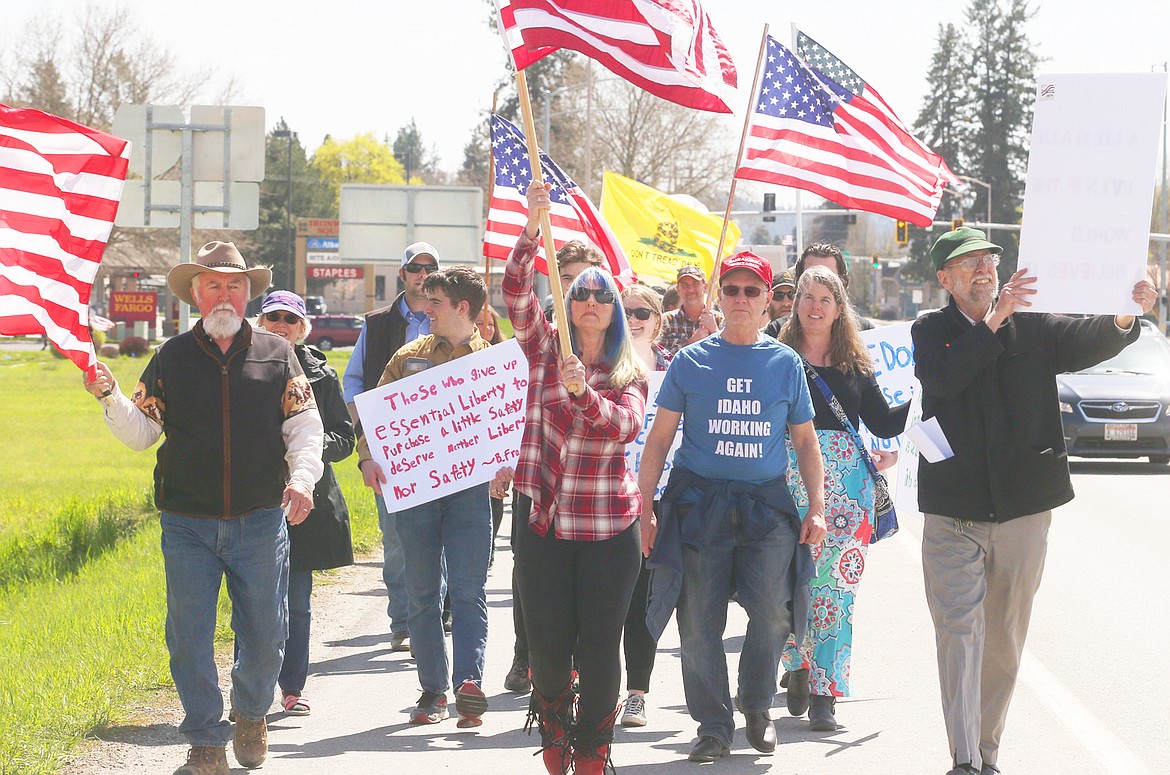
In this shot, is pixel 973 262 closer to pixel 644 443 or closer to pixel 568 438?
pixel 568 438

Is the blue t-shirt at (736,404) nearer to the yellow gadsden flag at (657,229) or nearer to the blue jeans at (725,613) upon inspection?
the blue jeans at (725,613)

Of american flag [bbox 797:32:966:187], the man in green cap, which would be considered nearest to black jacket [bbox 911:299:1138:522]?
the man in green cap

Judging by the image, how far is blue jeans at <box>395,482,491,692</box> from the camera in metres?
6.86

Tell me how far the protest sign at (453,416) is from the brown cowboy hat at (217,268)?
1.27m

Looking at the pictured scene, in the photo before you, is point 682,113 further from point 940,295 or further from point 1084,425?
point 940,295

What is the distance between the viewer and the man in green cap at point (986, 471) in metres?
5.48

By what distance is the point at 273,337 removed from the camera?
19.9ft

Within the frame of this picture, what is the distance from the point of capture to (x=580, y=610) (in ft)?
18.4

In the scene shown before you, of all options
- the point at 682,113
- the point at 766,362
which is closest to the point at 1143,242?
the point at 766,362

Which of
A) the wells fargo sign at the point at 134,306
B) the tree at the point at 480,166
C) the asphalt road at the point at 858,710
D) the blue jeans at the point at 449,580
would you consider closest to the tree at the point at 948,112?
the tree at the point at 480,166

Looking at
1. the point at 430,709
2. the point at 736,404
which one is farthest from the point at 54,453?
the point at 736,404

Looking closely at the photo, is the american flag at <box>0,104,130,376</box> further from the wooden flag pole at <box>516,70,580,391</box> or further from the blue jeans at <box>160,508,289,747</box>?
the wooden flag pole at <box>516,70,580,391</box>

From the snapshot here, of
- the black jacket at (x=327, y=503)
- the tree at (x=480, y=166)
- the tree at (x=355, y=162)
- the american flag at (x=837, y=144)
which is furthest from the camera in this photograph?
the tree at (x=355, y=162)

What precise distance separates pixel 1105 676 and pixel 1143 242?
3051 mm
